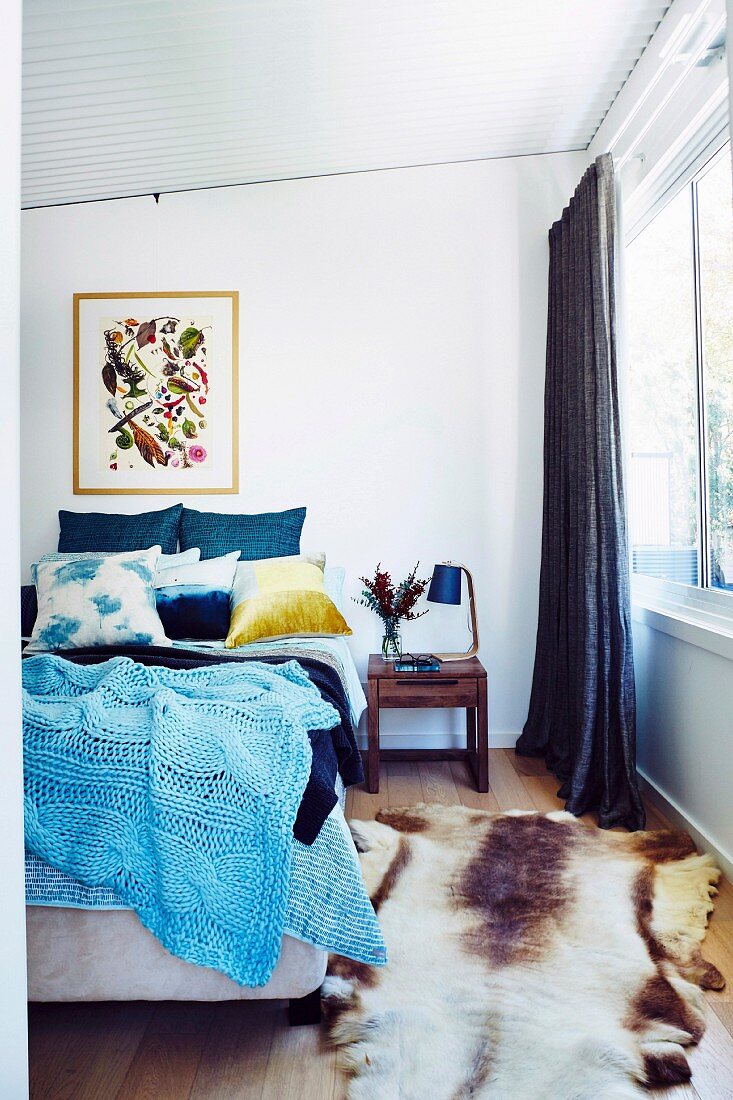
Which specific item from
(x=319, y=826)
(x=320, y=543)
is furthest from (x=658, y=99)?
(x=319, y=826)

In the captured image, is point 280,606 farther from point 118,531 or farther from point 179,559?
point 118,531

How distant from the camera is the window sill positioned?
2.34 meters

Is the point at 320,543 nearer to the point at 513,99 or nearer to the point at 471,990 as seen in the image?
the point at 513,99

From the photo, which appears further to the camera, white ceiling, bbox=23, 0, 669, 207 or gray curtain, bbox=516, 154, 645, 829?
gray curtain, bbox=516, 154, 645, 829

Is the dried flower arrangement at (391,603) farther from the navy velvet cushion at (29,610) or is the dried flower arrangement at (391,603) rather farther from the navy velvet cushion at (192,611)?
the navy velvet cushion at (29,610)

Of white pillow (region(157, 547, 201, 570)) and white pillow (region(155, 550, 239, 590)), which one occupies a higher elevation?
white pillow (region(157, 547, 201, 570))

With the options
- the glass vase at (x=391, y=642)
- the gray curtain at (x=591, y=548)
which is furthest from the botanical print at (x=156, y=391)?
the gray curtain at (x=591, y=548)

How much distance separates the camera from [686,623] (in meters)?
2.59

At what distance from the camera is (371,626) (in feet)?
12.2

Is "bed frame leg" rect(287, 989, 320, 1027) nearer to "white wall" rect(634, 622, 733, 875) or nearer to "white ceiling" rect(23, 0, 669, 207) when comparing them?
"white wall" rect(634, 622, 733, 875)

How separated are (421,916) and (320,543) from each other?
1.96 metres

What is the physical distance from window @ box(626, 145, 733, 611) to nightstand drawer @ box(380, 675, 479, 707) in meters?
0.89

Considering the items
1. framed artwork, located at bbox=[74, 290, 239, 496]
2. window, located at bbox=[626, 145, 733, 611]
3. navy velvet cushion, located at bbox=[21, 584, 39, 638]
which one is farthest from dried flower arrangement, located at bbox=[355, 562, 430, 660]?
navy velvet cushion, located at bbox=[21, 584, 39, 638]

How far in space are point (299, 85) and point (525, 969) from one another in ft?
9.87
